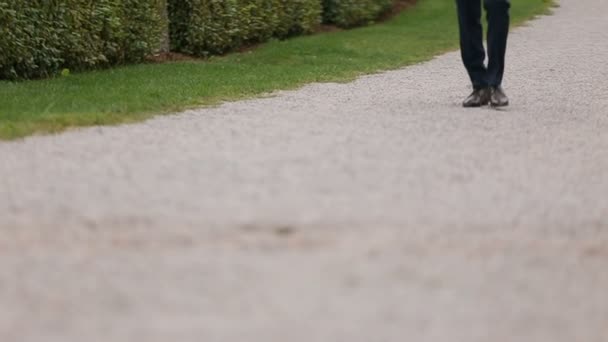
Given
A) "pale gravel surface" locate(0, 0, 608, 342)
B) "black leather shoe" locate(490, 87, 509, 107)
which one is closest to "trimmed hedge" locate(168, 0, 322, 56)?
"black leather shoe" locate(490, 87, 509, 107)

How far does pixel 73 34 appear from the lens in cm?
1359

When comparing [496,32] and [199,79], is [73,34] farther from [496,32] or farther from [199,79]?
[496,32]

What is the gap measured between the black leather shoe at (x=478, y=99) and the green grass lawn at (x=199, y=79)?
2122mm

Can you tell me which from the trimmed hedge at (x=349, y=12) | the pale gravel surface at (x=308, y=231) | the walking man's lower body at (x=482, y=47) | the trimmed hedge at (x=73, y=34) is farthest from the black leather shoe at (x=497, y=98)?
the trimmed hedge at (x=349, y=12)

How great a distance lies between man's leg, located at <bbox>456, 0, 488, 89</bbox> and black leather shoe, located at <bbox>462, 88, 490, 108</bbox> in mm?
54

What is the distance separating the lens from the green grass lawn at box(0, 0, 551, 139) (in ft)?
31.9

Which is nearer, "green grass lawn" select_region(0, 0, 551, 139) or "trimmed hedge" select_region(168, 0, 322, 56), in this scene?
"green grass lawn" select_region(0, 0, 551, 139)

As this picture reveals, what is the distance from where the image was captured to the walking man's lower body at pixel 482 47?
1019cm

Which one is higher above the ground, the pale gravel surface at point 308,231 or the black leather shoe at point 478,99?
the pale gravel surface at point 308,231

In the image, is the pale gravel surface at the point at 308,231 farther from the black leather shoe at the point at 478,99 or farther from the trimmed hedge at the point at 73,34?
the trimmed hedge at the point at 73,34

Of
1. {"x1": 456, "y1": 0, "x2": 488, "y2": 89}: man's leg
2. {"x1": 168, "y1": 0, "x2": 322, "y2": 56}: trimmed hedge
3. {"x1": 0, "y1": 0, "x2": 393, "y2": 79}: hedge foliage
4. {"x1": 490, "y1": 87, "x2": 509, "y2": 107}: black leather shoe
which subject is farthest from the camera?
{"x1": 168, "y1": 0, "x2": 322, "y2": 56}: trimmed hedge

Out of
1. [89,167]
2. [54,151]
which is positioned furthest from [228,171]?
[54,151]

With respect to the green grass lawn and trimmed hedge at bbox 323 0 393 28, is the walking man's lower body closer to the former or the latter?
the green grass lawn

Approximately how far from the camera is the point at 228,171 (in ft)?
22.7
